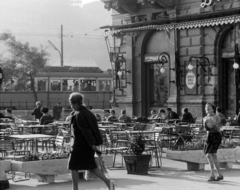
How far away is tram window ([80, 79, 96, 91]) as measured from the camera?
56188mm

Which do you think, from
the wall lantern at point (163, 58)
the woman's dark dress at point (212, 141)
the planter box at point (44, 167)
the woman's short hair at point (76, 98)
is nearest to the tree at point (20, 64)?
the wall lantern at point (163, 58)

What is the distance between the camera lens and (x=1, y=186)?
1302 centimetres

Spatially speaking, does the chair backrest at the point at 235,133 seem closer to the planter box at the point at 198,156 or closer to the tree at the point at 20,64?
the planter box at the point at 198,156

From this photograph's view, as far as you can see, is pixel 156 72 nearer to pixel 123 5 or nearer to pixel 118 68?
pixel 118 68

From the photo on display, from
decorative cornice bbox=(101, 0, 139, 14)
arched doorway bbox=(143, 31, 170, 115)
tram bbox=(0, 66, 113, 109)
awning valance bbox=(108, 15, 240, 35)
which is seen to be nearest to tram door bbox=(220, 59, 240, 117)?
awning valance bbox=(108, 15, 240, 35)

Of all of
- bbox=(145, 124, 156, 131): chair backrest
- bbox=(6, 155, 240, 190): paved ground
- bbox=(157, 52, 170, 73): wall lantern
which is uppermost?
bbox=(157, 52, 170, 73): wall lantern

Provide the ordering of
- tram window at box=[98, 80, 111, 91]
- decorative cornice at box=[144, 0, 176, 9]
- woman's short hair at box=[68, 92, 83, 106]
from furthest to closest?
tram window at box=[98, 80, 111, 91] → decorative cornice at box=[144, 0, 176, 9] → woman's short hair at box=[68, 92, 83, 106]

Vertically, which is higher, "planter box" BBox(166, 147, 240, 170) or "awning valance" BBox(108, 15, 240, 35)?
"awning valance" BBox(108, 15, 240, 35)

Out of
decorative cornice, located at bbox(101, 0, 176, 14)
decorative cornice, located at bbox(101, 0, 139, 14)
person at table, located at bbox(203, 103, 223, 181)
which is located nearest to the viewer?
person at table, located at bbox(203, 103, 223, 181)

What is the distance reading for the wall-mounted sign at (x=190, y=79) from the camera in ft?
98.5

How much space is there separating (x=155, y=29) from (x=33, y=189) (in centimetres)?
1960

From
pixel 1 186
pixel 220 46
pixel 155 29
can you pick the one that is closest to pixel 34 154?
pixel 1 186

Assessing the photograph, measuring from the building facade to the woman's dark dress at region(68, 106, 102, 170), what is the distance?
17429mm

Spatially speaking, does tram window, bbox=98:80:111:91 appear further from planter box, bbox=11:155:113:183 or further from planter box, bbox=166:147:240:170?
planter box, bbox=11:155:113:183
